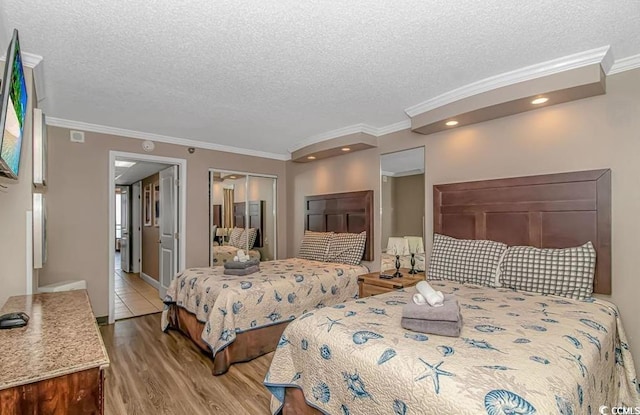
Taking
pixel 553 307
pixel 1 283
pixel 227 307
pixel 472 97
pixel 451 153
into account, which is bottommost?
pixel 227 307

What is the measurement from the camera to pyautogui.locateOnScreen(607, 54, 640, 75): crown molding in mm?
2293

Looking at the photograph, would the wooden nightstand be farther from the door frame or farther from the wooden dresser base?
the door frame

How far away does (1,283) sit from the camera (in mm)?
2107

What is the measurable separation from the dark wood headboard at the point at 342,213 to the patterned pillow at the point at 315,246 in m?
0.16

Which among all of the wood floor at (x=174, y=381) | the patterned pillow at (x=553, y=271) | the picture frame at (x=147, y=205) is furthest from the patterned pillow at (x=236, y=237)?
the patterned pillow at (x=553, y=271)

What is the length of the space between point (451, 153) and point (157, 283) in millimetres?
5419

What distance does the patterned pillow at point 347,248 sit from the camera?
418 centimetres

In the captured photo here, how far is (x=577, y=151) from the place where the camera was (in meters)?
2.57

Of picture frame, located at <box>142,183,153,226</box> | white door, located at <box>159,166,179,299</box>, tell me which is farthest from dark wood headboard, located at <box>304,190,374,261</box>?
picture frame, located at <box>142,183,153,226</box>

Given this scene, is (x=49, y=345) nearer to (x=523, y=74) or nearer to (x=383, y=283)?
(x=383, y=283)

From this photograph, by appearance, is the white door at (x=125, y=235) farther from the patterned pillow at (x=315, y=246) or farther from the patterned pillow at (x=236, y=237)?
the patterned pillow at (x=315, y=246)

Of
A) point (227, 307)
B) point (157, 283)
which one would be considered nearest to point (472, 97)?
point (227, 307)

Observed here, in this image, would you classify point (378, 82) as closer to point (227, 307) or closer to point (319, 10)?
point (319, 10)

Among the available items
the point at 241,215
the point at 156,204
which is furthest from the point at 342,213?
the point at 156,204
